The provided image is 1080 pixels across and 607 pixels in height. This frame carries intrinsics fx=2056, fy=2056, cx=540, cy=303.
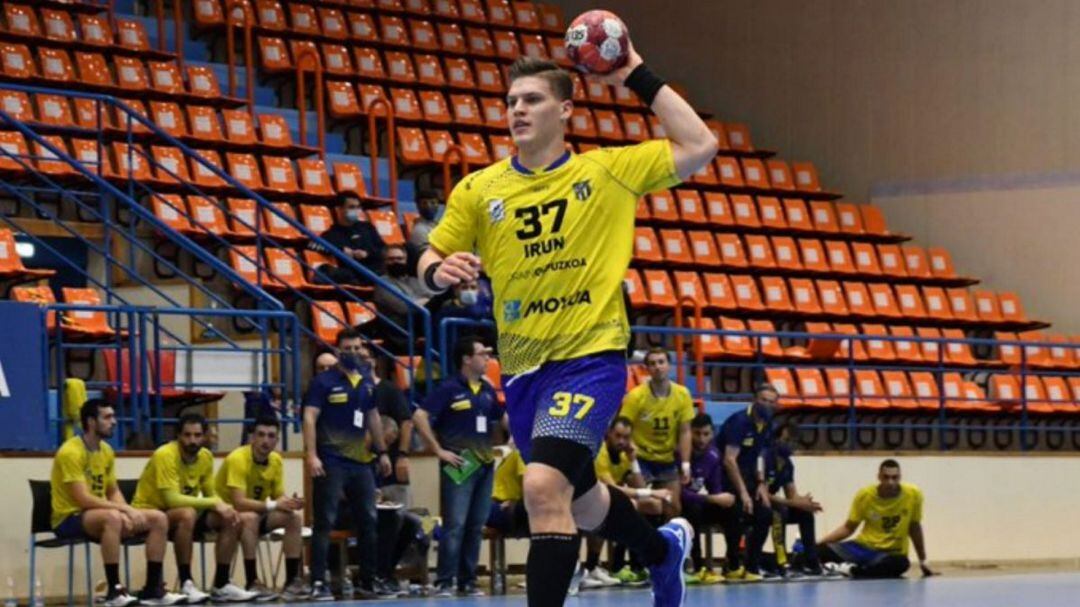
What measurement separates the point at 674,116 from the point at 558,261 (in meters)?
0.67

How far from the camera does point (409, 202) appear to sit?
834 inches

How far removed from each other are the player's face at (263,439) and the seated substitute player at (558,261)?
7094 mm

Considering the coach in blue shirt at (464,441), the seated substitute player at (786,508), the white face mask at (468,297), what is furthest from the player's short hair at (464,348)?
the seated substitute player at (786,508)

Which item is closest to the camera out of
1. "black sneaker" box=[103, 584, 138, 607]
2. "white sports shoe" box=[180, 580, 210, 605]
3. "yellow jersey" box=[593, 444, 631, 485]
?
"black sneaker" box=[103, 584, 138, 607]

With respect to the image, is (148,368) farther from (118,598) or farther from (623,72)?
(623,72)

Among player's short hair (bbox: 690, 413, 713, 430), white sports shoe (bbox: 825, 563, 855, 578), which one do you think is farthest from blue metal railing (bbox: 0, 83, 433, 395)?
white sports shoe (bbox: 825, 563, 855, 578)

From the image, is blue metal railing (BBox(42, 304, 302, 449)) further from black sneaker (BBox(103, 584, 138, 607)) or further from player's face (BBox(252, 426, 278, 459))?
black sneaker (BBox(103, 584, 138, 607))

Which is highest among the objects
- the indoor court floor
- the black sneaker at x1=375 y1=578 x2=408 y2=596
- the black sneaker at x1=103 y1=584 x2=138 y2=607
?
the black sneaker at x1=103 y1=584 x2=138 y2=607

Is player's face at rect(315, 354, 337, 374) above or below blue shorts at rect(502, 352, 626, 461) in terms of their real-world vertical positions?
above

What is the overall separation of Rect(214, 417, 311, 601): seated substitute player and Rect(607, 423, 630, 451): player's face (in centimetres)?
271

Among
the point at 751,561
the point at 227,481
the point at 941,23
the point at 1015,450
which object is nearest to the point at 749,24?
the point at 941,23

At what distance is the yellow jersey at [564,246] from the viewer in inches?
288

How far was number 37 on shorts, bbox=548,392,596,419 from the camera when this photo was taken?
23.6 ft

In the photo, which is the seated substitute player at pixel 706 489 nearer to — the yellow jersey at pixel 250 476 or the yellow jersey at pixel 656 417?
the yellow jersey at pixel 656 417
